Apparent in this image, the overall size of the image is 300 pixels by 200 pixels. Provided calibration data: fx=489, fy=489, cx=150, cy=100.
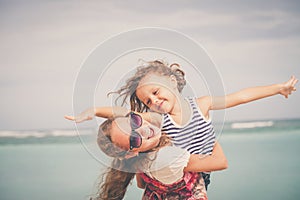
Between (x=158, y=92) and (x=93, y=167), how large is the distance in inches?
46.3

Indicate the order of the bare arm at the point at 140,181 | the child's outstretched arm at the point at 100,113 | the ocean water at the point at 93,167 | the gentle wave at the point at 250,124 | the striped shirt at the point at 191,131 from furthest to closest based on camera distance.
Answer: the gentle wave at the point at 250,124, the ocean water at the point at 93,167, the bare arm at the point at 140,181, the striped shirt at the point at 191,131, the child's outstretched arm at the point at 100,113

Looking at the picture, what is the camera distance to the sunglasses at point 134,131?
1722 millimetres

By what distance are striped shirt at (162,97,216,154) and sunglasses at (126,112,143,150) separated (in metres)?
0.12

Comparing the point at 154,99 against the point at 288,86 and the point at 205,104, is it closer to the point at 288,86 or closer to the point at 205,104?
the point at 205,104

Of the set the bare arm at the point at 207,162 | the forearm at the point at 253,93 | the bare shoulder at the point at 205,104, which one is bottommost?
the bare arm at the point at 207,162

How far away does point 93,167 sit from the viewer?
9.16 ft

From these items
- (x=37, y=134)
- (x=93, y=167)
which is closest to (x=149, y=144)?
(x=93, y=167)

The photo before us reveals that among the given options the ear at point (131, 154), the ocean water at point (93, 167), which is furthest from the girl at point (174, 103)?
the ocean water at point (93, 167)

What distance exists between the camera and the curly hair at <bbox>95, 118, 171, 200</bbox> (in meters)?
1.73

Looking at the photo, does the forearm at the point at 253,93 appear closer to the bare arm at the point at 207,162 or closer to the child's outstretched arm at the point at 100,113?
the bare arm at the point at 207,162

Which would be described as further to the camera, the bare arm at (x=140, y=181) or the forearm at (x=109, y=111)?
the bare arm at (x=140, y=181)

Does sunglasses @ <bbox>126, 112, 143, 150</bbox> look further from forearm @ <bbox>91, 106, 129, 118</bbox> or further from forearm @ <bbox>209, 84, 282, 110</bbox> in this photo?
forearm @ <bbox>209, 84, 282, 110</bbox>

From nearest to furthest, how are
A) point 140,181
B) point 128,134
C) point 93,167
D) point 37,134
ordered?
point 128,134, point 140,181, point 93,167, point 37,134

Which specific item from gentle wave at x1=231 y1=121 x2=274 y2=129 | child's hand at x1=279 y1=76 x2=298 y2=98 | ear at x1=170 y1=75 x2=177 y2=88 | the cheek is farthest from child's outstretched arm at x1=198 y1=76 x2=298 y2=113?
gentle wave at x1=231 y1=121 x2=274 y2=129
